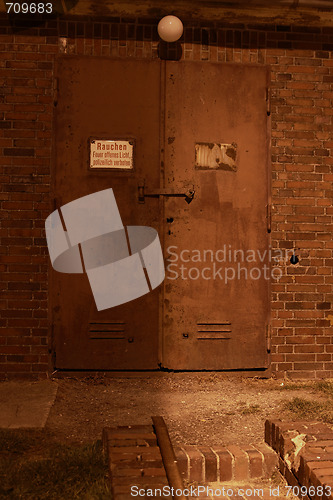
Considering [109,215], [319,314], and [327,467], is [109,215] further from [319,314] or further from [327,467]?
[327,467]

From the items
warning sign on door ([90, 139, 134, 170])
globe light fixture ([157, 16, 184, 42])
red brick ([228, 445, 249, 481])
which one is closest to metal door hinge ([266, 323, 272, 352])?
red brick ([228, 445, 249, 481])

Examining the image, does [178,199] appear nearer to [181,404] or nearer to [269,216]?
[269,216]

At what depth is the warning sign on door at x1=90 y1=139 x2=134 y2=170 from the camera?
4297 millimetres

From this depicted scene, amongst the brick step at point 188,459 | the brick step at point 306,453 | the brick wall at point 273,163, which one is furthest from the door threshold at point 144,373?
the brick step at point 188,459

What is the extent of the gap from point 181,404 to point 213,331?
789mm

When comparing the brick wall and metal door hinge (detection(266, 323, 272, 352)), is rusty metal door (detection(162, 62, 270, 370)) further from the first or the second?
the brick wall

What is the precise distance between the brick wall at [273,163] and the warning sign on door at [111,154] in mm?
408

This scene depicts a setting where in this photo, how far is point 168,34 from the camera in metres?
4.22

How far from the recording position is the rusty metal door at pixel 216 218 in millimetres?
4340

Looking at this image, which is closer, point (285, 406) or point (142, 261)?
point (285, 406)

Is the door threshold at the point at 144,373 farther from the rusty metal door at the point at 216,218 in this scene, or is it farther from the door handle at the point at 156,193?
the door handle at the point at 156,193

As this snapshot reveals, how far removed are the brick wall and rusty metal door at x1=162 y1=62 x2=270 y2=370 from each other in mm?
143

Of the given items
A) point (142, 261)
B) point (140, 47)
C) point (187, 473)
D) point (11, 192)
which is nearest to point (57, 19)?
point (140, 47)

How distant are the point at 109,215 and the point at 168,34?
1.61m
